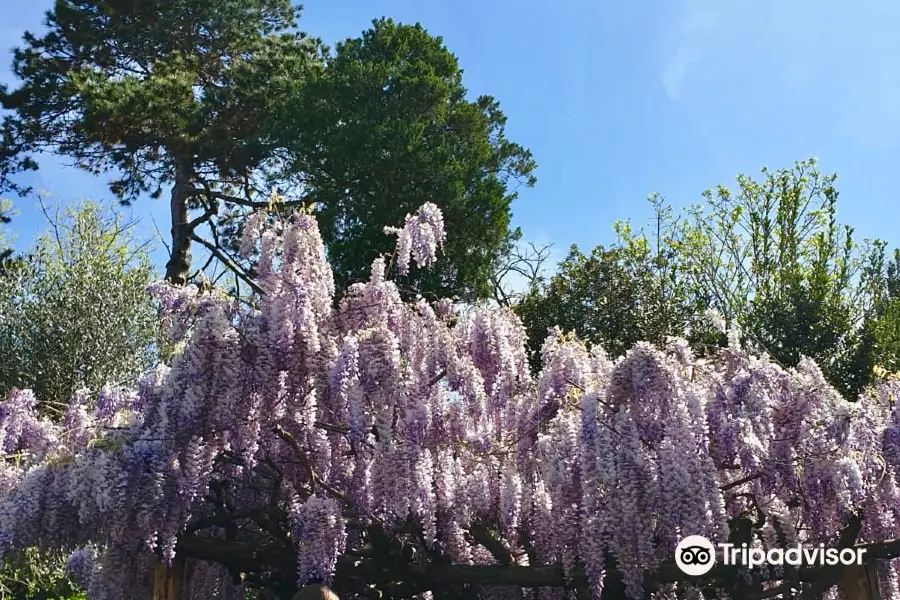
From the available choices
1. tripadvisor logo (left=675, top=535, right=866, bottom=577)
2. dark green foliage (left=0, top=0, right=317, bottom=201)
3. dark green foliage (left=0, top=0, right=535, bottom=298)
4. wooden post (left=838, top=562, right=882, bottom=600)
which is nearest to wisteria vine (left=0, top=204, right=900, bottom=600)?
tripadvisor logo (left=675, top=535, right=866, bottom=577)

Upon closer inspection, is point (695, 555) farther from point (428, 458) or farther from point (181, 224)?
point (181, 224)

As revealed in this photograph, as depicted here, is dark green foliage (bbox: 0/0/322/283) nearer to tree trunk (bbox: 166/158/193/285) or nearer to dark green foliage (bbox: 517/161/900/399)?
tree trunk (bbox: 166/158/193/285)

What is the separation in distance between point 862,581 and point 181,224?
48.4 ft

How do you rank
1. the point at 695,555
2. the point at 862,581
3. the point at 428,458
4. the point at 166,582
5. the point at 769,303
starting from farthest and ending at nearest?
the point at 769,303 < the point at 166,582 < the point at 862,581 < the point at 428,458 < the point at 695,555

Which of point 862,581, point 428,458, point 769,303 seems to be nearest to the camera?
point 428,458

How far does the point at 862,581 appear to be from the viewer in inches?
199

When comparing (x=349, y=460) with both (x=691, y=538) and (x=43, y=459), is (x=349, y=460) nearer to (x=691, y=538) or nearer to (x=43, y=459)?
(x=43, y=459)

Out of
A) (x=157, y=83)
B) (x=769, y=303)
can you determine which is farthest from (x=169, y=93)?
(x=769, y=303)

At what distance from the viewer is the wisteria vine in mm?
4582

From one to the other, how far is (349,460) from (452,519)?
773 mm

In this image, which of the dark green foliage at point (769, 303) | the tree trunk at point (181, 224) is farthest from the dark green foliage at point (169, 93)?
the dark green foliage at point (769, 303)

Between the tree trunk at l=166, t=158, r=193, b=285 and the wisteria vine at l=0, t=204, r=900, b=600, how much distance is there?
1149cm

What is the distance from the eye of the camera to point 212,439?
4852 millimetres

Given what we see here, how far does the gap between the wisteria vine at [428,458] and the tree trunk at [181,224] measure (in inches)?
453
